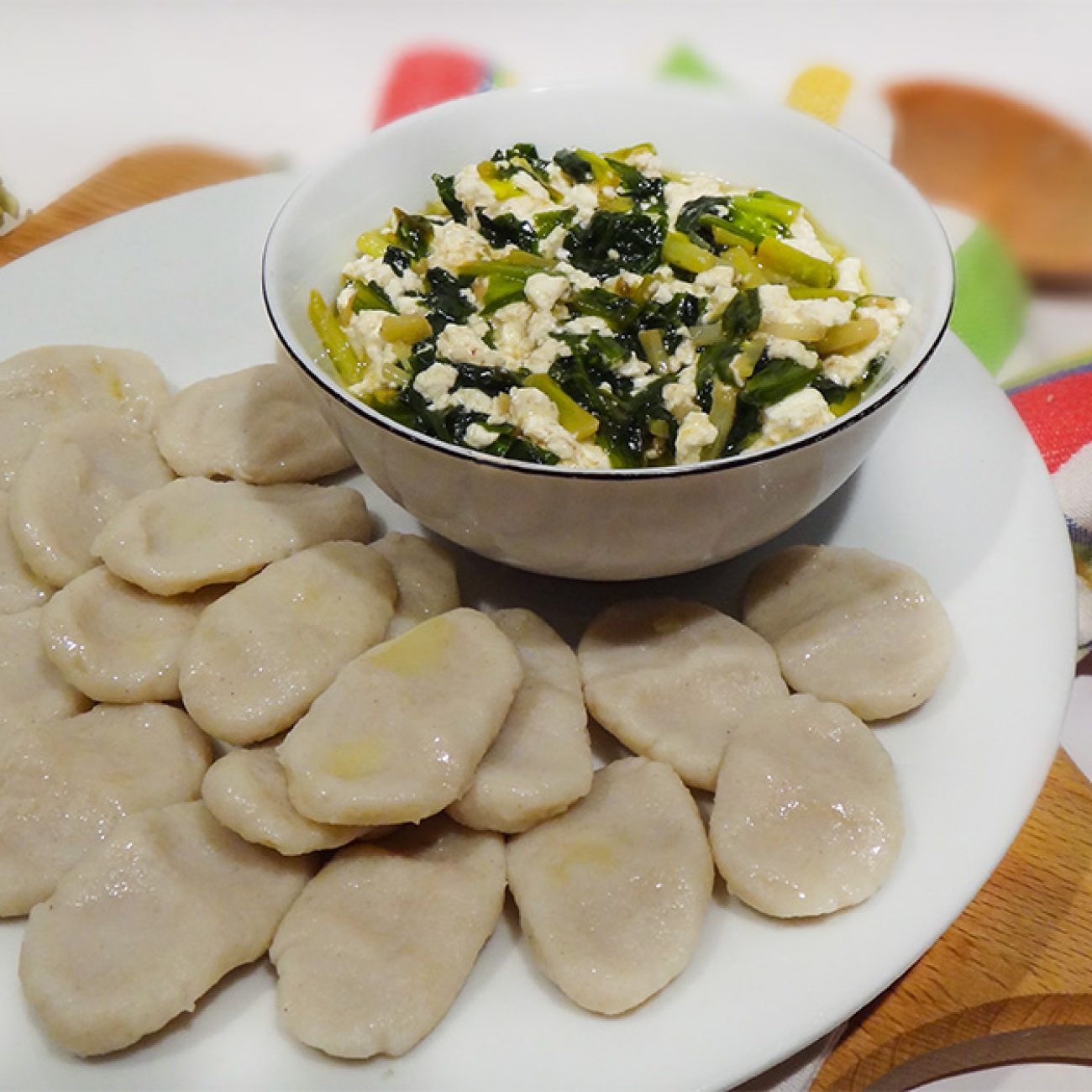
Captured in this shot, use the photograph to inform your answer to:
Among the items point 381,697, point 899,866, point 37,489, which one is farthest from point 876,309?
point 37,489

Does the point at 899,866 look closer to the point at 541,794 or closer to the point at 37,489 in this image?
the point at 541,794

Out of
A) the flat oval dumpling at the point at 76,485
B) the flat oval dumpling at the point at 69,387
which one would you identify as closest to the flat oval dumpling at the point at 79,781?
the flat oval dumpling at the point at 76,485

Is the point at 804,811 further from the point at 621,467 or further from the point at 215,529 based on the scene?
the point at 215,529

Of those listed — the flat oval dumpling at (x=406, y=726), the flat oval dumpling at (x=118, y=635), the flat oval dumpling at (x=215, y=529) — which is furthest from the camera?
the flat oval dumpling at (x=215, y=529)

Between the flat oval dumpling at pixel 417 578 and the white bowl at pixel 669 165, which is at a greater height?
the white bowl at pixel 669 165

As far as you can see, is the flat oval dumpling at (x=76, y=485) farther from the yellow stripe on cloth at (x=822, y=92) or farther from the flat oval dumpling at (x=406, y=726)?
the yellow stripe on cloth at (x=822, y=92)
